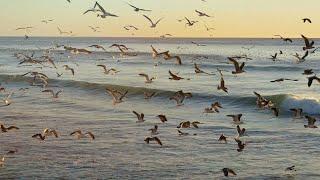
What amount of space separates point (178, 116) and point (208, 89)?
13146mm

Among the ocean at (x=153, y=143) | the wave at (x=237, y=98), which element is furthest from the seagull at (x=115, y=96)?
the wave at (x=237, y=98)

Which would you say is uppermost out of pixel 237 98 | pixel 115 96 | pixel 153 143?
pixel 237 98

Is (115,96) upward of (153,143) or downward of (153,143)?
upward

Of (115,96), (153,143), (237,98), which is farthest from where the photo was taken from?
(237,98)

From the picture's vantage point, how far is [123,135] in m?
19.2

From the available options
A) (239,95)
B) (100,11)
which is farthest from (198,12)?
(239,95)

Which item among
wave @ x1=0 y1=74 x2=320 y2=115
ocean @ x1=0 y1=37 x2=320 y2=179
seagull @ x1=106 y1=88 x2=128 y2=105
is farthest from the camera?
wave @ x1=0 y1=74 x2=320 y2=115

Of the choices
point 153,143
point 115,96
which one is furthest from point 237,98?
point 153,143

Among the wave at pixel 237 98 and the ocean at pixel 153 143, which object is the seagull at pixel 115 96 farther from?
the wave at pixel 237 98

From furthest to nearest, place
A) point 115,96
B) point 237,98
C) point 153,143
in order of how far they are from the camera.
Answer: point 237,98
point 115,96
point 153,143

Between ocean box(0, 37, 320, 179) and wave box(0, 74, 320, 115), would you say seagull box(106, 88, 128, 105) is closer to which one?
ocean box(0, 37, 320, 179)

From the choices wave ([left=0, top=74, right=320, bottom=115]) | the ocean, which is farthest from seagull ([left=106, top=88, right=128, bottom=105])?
wave ([left=0, top=74, right=320, bottom=115])

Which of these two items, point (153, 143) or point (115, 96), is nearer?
point (153, 143)

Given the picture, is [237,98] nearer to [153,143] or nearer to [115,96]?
[115,96]
